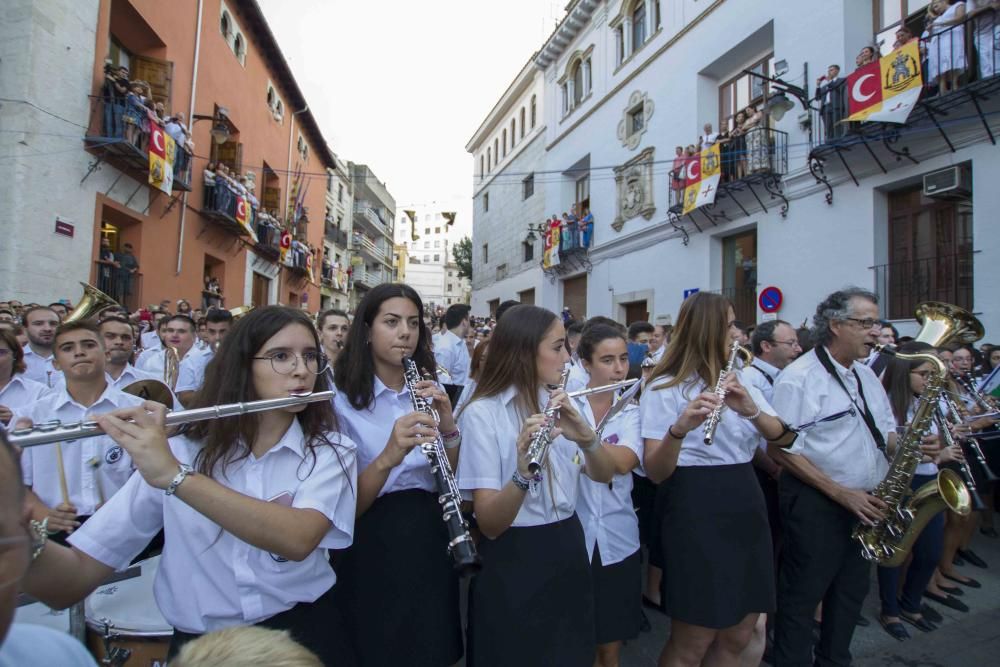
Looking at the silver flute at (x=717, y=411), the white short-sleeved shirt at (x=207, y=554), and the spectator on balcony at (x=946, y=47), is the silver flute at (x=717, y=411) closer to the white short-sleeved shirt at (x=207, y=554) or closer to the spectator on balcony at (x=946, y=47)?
the white short-sleeved shirt at (x=207, y=554)

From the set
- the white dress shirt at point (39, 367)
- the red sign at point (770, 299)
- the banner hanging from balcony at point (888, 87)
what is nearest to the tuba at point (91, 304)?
the white dress shirt at point (39, 367)

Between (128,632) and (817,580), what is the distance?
3.32m

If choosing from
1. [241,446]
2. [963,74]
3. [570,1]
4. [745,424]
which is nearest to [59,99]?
[241,446]

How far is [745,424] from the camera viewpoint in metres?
3.01

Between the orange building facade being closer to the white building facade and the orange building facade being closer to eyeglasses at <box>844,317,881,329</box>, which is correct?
the white building facade

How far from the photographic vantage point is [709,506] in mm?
2811

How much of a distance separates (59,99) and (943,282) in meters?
15.2

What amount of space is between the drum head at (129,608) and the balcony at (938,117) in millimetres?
10409

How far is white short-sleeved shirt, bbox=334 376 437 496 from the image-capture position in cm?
228

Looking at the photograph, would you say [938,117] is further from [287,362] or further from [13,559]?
[13,559]

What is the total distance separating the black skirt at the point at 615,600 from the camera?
109 inches

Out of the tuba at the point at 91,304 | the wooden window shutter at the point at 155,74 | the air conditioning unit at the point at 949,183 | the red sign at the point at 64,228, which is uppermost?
the wooden window shutter at the point at 155,74

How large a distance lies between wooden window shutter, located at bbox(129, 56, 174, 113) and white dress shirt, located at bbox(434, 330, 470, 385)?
33.6 ft

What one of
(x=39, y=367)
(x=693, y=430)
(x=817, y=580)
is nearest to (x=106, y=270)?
(x=39, y=367)
